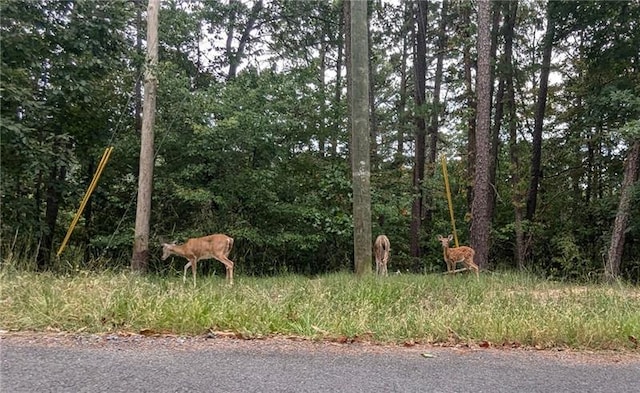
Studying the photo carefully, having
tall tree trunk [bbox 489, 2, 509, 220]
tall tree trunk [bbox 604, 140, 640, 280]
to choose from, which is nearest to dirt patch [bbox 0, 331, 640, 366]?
tall tree trunk [bbox 604, 140, 640, 280]

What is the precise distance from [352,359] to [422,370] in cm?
55

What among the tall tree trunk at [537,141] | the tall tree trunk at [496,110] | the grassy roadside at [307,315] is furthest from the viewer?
the tall tree trunk at [537,141]

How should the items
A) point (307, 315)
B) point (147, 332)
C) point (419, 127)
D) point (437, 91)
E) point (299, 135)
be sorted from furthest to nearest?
point (437, 91) → point (419, 127) → point (299, 135) → point (307, 315) → point (147, 332)

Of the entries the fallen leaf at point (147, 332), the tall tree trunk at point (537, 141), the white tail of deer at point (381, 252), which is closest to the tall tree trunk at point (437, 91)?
the tall tree trunk at point (537, 141)

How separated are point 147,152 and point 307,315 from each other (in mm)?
9165

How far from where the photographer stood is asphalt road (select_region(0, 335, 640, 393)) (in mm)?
3283

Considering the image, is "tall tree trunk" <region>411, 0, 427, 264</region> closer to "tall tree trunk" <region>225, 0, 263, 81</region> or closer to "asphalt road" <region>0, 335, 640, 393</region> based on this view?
"tall tree trunk" <region>225, 0, 263, 81</region>

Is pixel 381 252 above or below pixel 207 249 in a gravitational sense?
below

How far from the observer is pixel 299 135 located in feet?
58.3

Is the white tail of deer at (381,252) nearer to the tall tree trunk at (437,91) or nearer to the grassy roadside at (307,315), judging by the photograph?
the grassy roadside at (307,315)

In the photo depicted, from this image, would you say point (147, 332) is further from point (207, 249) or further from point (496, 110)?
point (496, 110)

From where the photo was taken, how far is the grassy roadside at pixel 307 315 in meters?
4.60

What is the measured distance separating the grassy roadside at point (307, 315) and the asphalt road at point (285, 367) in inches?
11.1

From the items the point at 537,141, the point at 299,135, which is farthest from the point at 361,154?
the point at 537,141
